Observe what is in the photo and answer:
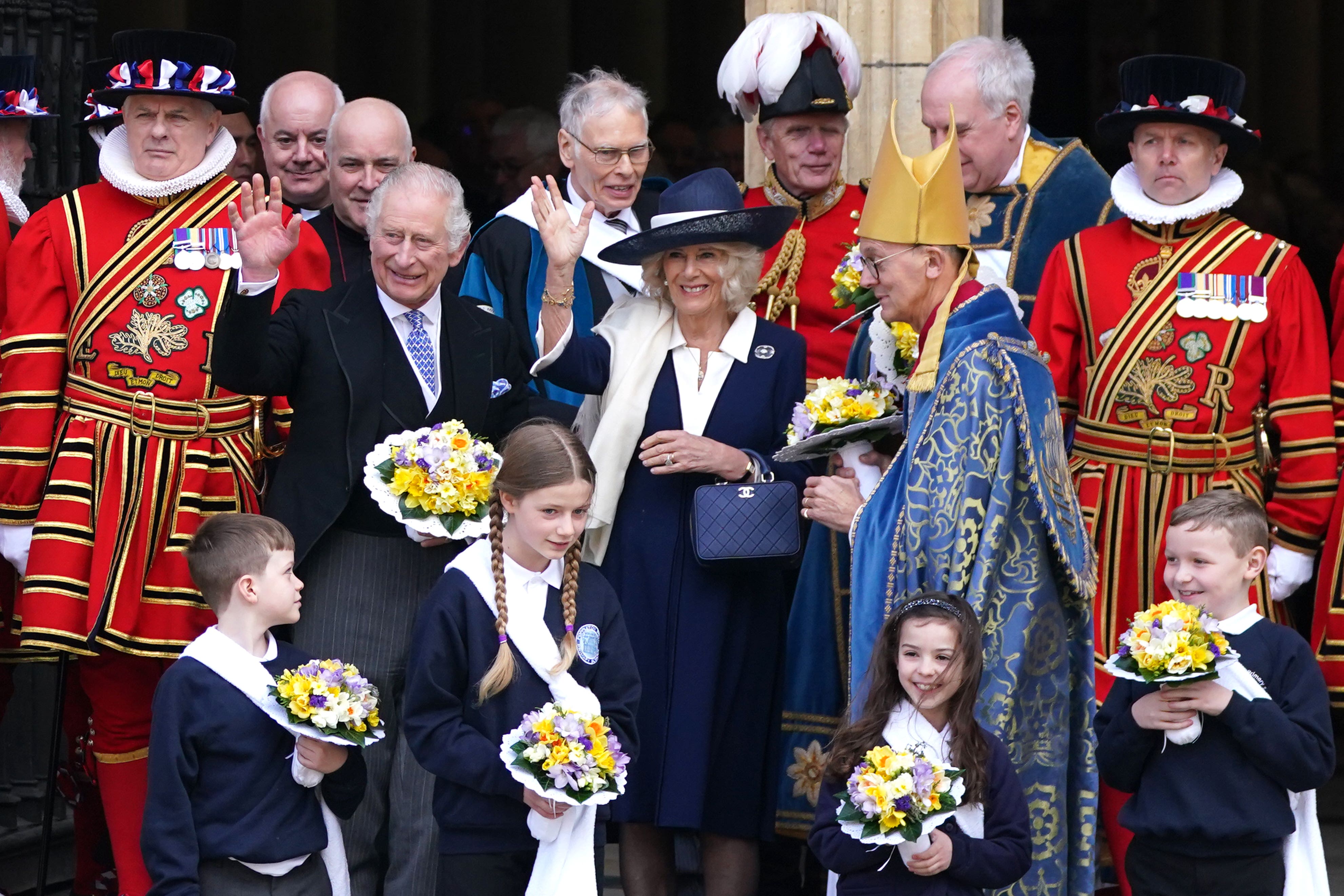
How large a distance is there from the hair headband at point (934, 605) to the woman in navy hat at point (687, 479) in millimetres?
749

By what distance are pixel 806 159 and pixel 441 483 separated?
1651 millimetres

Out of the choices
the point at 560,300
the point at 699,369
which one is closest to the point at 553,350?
the point at 560,300

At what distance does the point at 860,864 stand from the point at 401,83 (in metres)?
7.63

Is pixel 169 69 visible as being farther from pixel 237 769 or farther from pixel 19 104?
pixel 237 769

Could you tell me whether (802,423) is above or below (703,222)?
below

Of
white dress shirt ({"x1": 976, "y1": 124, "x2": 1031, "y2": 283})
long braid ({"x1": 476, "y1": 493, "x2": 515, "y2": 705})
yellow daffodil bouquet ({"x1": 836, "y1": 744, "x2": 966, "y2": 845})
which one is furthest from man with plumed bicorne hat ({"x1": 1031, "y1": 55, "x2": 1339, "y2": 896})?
long braid ({"x1": 476, "y1": 493, "x2": 515, "y2": 705})

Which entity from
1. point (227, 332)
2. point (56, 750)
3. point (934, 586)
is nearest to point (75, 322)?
point (227, 332)

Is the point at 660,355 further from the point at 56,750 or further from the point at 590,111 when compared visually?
the point at 56,750

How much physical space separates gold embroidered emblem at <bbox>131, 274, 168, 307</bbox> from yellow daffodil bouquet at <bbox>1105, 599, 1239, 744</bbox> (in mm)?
2311

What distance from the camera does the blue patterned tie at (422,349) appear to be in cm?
471

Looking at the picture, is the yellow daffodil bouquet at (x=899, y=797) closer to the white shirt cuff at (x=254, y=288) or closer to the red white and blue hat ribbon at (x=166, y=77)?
the white shirt cuff at (x=254, y=288)

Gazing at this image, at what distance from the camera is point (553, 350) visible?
468 cm

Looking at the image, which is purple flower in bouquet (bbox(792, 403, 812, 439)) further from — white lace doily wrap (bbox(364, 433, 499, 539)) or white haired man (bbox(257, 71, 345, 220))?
white haired man (bbox(257, 71, 345, 220))

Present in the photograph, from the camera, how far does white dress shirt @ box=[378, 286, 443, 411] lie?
470 centimetres
